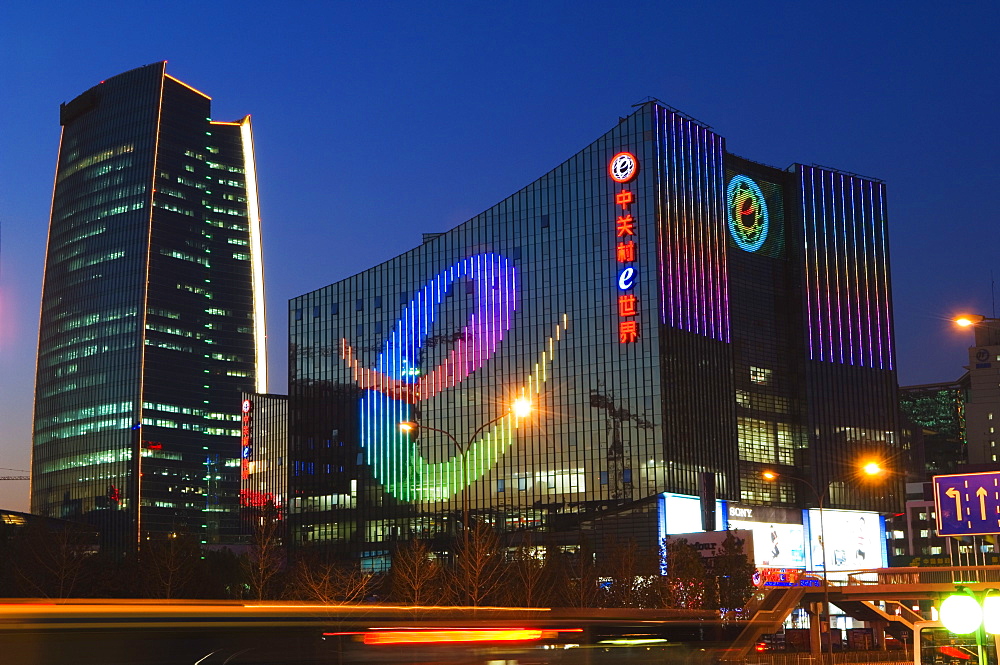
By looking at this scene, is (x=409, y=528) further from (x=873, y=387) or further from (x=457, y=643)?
(x=457, y=643)

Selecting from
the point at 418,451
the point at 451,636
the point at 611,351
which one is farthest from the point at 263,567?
the point at 451,636

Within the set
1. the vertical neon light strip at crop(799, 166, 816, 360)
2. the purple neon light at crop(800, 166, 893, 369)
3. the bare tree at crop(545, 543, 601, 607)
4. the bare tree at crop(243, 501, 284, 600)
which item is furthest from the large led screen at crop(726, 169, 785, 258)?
the bare tree at crop(243, 501, 284, 600)

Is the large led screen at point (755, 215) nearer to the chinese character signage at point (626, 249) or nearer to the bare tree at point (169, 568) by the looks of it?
the chinese character signage at point (626, 249)

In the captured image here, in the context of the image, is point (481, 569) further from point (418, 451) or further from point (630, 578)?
point (418, 451)

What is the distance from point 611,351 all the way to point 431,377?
27.0 meters

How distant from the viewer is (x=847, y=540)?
16050cm

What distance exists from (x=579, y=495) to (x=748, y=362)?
34.3 m

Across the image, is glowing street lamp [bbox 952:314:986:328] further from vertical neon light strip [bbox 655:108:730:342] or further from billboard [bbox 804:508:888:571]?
billboard [bbox 804:508:888:571]

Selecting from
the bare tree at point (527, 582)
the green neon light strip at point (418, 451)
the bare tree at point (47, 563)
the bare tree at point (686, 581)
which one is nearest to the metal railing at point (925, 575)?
the bare tree at point (686, 581)

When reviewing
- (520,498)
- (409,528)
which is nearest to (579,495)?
(520,498)

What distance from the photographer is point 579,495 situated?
470ft

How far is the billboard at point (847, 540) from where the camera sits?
6169 inches

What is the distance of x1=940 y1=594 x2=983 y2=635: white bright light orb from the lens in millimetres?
12734

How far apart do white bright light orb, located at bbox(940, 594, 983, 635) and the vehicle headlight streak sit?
435 ft
